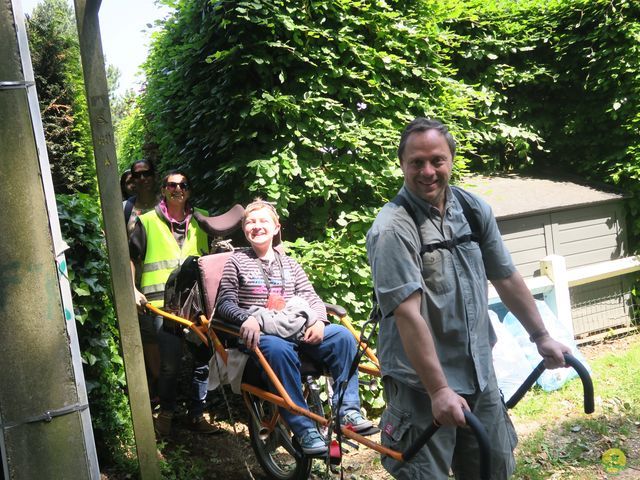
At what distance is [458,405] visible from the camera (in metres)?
2.47

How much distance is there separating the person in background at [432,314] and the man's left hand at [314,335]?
1.24m

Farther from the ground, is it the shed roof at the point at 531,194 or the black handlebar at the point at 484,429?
the shed roof at the point at 531,194

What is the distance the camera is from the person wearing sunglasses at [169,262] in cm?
497

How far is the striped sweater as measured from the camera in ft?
13.7

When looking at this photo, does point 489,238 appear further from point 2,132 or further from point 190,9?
point 190,9

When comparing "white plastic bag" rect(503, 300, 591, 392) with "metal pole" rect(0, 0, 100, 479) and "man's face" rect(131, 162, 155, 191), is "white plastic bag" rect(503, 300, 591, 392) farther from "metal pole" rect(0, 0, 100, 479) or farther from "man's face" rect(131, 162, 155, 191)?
"metal pole" rect(0, 0, 100, 479)

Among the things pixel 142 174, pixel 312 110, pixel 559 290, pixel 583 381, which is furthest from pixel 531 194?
pixel 583 381

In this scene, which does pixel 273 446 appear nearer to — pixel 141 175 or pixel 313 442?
pixel 313 442

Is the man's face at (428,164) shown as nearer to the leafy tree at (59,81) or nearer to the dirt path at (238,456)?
the leafy tree at (59,81)

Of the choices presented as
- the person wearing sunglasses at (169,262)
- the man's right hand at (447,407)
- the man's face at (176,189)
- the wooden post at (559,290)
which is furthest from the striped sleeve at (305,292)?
the wooden post at (559,290)

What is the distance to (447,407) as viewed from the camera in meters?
2.47

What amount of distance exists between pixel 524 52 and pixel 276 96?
14.6 feet

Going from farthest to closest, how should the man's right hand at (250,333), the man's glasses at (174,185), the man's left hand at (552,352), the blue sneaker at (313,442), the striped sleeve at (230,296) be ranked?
1. the man's glasses at (174,185)
2. the striped sleeve at (230,296)
3. the man's right hand at (250,333)
4. the blue sneaker at (313,442)
5. the man's left hand at (552,352)

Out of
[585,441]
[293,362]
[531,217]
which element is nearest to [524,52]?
[531,217]
